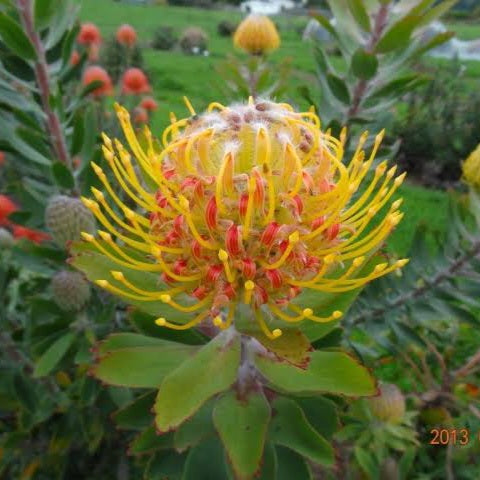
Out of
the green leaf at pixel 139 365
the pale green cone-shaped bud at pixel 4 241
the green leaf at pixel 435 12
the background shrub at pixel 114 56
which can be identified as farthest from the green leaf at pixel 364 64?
the background shrub at pixel 114 56

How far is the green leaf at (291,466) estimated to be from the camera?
1.15 meters

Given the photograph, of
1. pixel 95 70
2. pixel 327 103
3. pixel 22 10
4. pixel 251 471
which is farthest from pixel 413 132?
pixel 251 471

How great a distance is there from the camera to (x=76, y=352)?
162 centimetres

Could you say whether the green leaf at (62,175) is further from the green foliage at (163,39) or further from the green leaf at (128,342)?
the green foliage at (163,39)

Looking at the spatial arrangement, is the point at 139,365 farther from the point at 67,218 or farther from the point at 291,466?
the point at 67,218

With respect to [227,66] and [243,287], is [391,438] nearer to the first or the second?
[243,287]

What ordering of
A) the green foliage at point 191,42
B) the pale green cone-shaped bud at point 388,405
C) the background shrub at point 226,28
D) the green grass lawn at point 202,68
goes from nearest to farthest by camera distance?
1. the pale green cone-shaped bud at point 388,405
2. the green grass lawn at point 202,68
3. the green foliage at point 191,42
4. the background shrub at point 226,28

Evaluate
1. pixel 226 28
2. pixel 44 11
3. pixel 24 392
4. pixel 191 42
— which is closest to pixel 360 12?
pixel 44 11

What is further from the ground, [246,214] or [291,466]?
[246,214]

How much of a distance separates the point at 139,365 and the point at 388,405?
922 millimetres

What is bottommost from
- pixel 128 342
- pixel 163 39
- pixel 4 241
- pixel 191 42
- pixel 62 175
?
pixel 163 39

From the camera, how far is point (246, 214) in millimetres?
962

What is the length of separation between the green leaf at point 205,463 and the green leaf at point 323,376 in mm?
172

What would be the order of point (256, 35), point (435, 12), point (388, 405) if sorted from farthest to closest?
point (256, 35) → point (388, 405) → point (435, 12)
